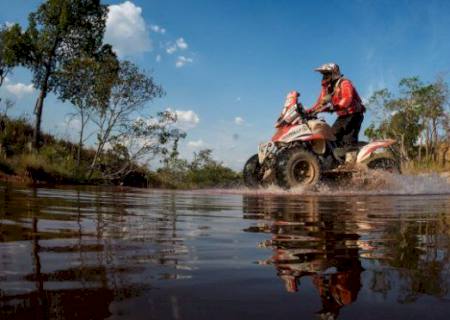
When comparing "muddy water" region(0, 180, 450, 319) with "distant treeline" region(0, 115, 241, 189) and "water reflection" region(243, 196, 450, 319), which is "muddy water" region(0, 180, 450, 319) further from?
Answer: "distant treeline" region(0, 115, 241, 189)

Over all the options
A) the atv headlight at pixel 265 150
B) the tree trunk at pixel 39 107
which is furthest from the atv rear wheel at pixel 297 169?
the tree trunk at pixel 39 107

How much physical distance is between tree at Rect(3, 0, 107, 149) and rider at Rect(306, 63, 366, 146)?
14.5 metres

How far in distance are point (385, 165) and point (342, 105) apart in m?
1.58

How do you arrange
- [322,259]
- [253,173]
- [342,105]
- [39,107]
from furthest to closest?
1. [39,107]
2. [253,173]
3. [342,105]
4. [322,259]

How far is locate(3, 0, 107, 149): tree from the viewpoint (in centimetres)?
2067

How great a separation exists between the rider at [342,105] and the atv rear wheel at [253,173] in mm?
1731

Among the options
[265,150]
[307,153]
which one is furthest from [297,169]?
[265,150]

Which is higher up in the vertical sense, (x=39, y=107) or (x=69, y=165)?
(x=39, y=107)

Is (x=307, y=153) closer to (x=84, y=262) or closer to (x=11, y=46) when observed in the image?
(x=84, y=262)

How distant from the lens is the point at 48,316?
0.81 metres

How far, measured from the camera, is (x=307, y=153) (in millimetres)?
9148

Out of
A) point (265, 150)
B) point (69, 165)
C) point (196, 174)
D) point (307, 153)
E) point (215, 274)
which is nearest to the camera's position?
point (215, 274)

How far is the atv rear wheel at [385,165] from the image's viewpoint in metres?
9.40

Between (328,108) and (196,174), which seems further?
(196,174)
